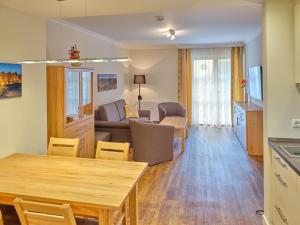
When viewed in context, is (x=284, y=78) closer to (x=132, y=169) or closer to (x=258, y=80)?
(x=132, y=169)

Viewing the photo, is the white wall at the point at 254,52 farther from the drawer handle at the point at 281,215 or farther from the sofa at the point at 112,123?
the drawer handle at the point at 281,215

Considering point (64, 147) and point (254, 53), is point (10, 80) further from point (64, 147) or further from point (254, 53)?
point (254, 53)

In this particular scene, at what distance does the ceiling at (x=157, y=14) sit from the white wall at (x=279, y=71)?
10.5 inches

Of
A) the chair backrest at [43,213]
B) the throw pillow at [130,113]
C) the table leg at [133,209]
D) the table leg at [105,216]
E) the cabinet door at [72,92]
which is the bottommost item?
the table leg at [133,209]

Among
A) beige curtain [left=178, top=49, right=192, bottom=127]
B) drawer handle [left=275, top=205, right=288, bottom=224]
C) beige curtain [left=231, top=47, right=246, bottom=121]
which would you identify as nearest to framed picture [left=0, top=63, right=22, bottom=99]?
drawer handle [left=275, top=205, right=288, bottom=224]

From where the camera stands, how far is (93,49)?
6383 millimetres

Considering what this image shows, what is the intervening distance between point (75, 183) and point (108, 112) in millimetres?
4204

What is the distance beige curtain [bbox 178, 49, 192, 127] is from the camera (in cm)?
886

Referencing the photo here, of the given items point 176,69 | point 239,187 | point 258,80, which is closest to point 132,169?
point 239,187

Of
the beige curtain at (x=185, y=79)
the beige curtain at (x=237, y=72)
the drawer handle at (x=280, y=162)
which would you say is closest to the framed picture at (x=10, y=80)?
the drawer handle at (x=280, y=162)

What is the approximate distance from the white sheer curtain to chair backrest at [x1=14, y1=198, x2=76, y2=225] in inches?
298

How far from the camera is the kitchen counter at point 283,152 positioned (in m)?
1.99

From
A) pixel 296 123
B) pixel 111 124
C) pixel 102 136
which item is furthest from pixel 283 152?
pixel 111 124

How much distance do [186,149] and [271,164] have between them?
3.46 meters
